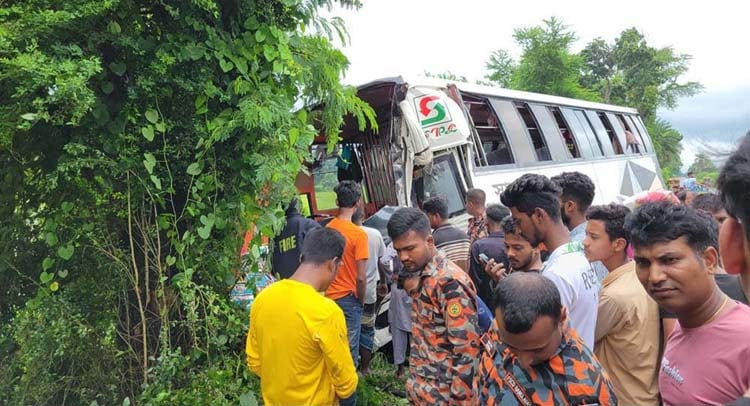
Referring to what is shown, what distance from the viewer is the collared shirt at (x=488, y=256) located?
4.18 m

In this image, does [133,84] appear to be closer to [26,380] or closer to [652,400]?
[26,380]

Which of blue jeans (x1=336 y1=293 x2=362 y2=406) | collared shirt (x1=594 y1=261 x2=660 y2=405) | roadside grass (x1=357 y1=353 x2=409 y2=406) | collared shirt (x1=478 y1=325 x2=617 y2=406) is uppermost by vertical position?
collared shirt (x1=478 y1=325 x2=617 y2=406)

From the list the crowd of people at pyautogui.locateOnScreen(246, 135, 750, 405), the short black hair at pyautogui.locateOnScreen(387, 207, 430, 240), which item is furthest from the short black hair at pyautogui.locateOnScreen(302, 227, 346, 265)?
the short black hair at pyautogui.locateOnScreen(387, 207, 430, 240)

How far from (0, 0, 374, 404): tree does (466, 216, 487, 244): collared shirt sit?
3076mm

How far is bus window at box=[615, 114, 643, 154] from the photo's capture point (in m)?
13.7

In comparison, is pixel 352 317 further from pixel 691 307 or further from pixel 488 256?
pixel 691 307

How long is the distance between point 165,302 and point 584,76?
35001mm

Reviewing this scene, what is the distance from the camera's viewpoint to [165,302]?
2.89 m

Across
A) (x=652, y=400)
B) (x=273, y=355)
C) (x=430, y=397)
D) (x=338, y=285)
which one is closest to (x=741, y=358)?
(x=652, y=400)

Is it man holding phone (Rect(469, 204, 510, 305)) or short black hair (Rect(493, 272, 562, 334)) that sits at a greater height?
short black hair (Rect(493, 272, 562, 334))

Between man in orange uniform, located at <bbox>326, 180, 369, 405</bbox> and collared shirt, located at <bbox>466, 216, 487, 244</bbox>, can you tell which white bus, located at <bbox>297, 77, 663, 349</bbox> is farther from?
man in orange uniform, located at <bbox>326, 180, 369, 405</bbox>

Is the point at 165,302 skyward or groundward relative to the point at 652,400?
skyward

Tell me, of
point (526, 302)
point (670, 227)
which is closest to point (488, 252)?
point (670, 227)

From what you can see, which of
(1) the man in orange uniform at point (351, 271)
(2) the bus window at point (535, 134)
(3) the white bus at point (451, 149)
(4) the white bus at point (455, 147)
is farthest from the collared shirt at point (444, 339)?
(2) the bus window at point (535, 134)
